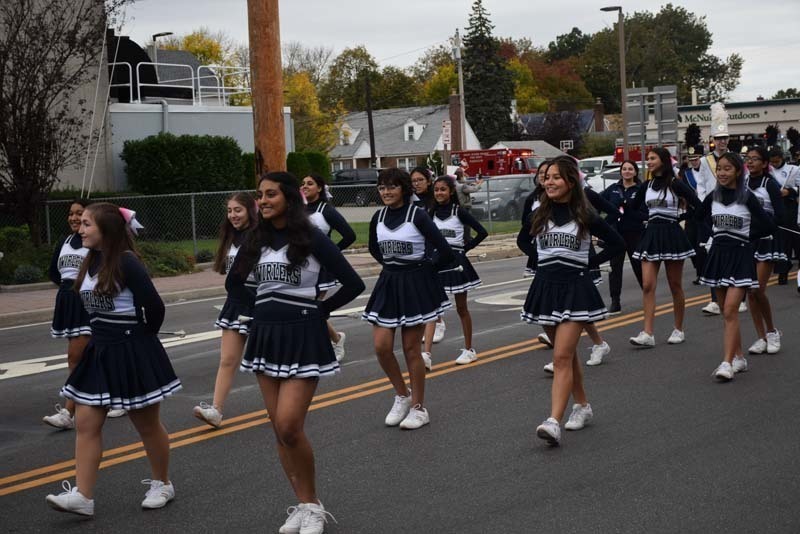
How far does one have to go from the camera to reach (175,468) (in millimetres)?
6852

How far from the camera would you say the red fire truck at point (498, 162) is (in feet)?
162

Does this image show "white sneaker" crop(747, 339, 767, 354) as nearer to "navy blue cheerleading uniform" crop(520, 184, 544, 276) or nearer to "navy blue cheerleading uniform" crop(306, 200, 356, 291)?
"navy blue cheerleading uniform" crop(520, 184, 544, 276)

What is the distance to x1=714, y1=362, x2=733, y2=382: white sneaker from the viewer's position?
9008 millimetres

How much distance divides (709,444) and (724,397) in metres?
1.55

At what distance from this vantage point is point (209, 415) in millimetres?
7758

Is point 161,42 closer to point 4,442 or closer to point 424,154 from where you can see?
point 424,154

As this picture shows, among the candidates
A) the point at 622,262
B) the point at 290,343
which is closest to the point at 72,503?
the point at 290,343

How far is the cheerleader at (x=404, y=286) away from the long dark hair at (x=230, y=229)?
0.92 m

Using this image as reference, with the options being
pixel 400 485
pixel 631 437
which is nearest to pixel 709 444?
pixel 631 437

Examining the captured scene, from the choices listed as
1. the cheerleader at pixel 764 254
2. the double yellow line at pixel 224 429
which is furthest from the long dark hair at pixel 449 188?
the cheerleader at pixel 764 254

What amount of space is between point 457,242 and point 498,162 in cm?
3986

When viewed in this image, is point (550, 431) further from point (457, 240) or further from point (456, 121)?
point (456, 121)

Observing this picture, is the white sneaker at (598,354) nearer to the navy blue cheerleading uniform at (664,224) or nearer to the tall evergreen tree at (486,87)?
the navy blue cheerleading uniform at (664,224)

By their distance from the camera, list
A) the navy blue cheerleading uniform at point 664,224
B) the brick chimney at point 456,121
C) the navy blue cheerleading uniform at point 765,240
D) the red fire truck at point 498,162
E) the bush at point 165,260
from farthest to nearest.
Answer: the brick chimney at point 456,121
the red fire truck at point 498,162
the bush at point 165,260
the navy blue cheerleading uniform at point 664,224
the navy blue cheerleading uniform at point 765,240
